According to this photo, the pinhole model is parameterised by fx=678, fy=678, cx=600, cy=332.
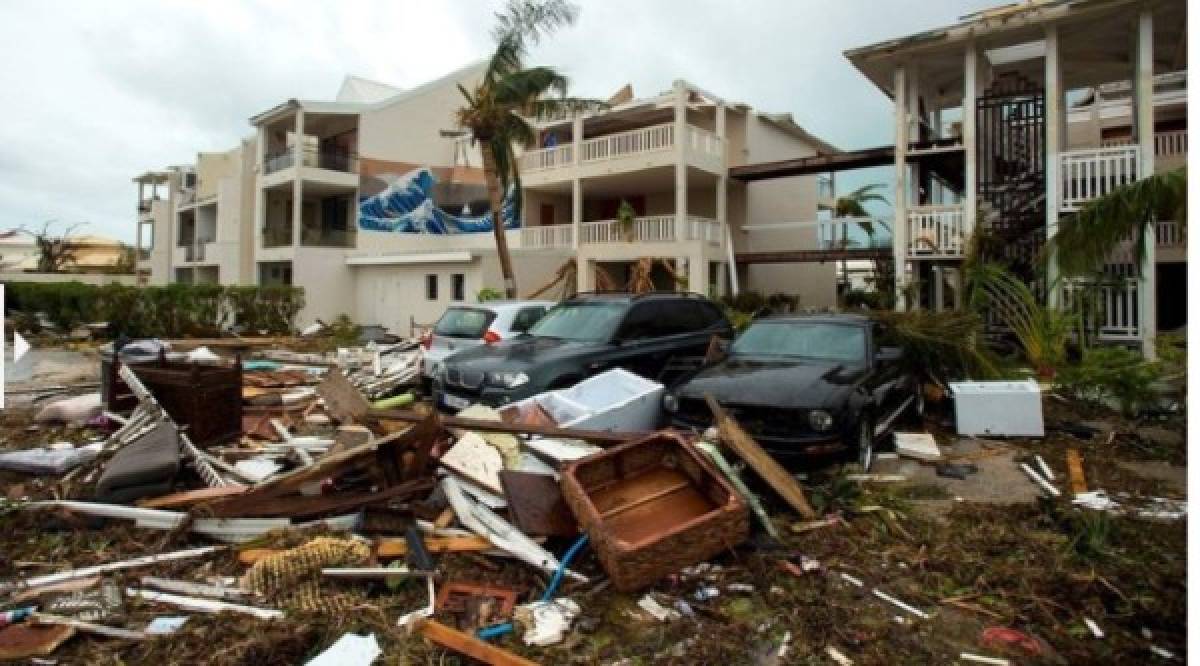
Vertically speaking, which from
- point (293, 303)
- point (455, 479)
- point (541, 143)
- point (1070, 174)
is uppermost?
point (541, 143)

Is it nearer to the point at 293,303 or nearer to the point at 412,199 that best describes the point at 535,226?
the point at 412,199

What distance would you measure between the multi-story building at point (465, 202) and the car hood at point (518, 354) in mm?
11392

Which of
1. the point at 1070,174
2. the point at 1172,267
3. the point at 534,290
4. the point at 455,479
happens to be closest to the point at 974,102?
the point at 1070,174

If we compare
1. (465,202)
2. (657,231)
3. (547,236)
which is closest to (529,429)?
(657,231)

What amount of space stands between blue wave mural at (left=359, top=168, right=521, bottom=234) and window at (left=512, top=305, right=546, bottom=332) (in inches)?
633

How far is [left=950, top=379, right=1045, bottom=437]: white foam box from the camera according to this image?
297 inches

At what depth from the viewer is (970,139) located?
14.5 metres

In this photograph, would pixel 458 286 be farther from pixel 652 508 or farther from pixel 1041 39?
pixel 652 508

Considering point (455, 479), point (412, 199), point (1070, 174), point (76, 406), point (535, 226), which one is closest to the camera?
point (455, 479)

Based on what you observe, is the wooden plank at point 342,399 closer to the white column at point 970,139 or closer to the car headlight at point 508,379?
the car headlight at point 508,379

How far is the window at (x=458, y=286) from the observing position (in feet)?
71.6

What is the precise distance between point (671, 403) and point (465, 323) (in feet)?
15.6

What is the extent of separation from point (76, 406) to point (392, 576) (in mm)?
6597

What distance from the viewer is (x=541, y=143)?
24.7 meters
